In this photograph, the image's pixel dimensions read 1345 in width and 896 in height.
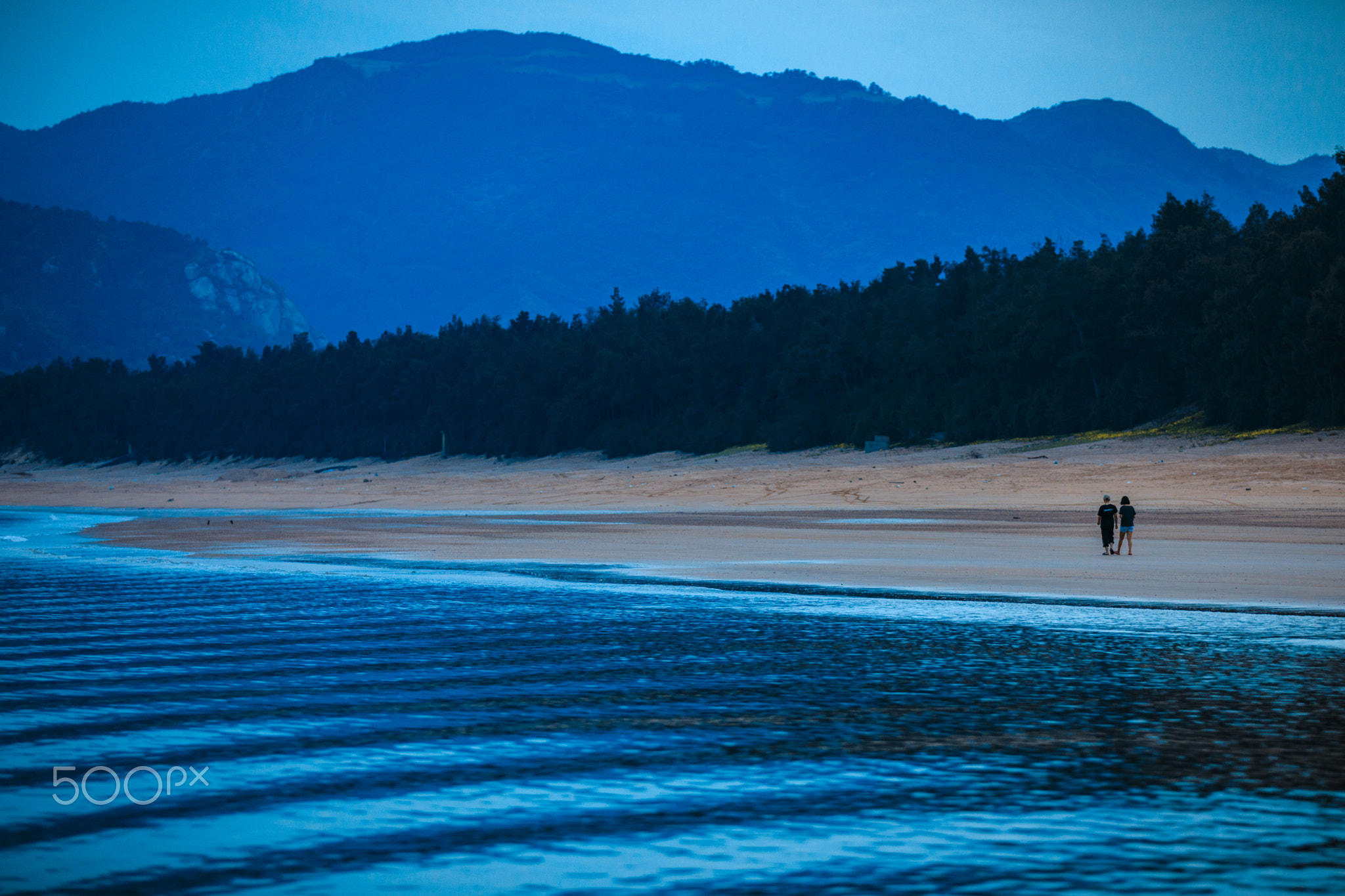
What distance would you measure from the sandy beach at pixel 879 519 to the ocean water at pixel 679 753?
4.94m

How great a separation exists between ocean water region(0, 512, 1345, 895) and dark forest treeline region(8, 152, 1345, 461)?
41844 millimetres

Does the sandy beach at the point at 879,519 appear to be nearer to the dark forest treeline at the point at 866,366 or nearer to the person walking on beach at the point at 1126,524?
the person walking on beach at the point at 1126,524

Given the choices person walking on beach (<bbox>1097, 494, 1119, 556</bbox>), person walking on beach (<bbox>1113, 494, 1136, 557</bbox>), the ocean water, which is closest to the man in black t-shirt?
person walking on beach (<bbox>1097, 494, 1119, 556</bbox>)

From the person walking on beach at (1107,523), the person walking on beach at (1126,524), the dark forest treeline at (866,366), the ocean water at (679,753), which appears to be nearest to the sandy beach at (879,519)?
the person walking on beach at (1107,523)

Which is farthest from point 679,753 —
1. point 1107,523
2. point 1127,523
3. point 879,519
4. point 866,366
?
point 866,366

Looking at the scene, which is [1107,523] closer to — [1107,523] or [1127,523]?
[1107,523]

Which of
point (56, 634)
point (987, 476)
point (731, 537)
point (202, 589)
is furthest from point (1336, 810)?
point (987, 476)

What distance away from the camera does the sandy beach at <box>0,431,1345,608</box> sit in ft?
70.0

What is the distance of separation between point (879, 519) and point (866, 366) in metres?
47.1

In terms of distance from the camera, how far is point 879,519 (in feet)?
117

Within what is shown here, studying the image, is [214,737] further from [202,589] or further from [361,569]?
[361,569]

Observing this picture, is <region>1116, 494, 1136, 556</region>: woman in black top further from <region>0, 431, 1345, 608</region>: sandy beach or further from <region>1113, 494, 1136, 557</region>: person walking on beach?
<region>0, 431, 1345, 608</region>: sandy beach

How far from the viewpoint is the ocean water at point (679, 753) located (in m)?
6.23

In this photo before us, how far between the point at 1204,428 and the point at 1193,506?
1989 cm
